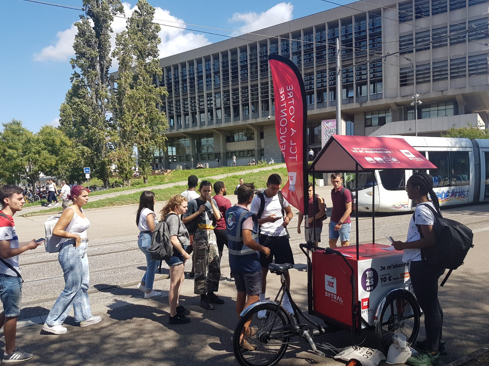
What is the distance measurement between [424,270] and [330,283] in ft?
3.01

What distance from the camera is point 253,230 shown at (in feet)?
13.7

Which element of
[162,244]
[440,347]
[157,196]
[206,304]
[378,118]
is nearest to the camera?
[440,347]

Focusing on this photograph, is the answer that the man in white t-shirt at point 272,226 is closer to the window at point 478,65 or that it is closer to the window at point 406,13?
the window at point 478,65

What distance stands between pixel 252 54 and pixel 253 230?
5346cm

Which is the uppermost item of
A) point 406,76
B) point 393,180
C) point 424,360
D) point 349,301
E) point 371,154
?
point 406,76

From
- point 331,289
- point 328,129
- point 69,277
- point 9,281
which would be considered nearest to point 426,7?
point 328,129

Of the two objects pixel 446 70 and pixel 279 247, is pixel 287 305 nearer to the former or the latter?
pixel 279 247

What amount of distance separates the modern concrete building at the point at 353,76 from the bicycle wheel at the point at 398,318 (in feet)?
90.6

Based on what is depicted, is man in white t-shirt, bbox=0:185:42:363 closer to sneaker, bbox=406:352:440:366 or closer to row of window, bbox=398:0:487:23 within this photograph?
sneaker, bbox=406:352:440:366

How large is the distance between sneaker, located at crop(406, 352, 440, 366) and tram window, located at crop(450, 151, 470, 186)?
14.7 meters

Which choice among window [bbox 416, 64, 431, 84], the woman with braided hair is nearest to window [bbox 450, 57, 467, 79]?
window [bbox 416, 64, 431, 84]

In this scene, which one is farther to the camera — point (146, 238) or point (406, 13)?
point (406, 13)

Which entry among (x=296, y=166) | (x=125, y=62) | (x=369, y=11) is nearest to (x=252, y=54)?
(x=369, y=11)

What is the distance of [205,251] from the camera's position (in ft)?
18.8
